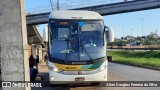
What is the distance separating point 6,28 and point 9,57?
2.13 feet

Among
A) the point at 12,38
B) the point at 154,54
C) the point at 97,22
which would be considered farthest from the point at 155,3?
the point at 12,38

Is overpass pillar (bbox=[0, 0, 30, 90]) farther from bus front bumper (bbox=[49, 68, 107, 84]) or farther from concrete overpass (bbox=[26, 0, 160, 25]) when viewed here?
concrete overpass (bbox=[26, 0, 160, 25])

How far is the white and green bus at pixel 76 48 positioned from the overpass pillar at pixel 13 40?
19.2ft

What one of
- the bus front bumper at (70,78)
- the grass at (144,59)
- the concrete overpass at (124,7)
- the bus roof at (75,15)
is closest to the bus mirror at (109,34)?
the bus roof at (75,15)

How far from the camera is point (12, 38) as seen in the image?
7.73 m

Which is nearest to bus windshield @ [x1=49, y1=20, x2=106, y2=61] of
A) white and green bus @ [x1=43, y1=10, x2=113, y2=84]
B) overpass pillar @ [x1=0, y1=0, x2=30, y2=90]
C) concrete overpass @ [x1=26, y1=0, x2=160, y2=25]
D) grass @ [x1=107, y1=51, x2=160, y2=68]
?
white and green bus @ [x1=43, y1=10, x2=113, y2=84]

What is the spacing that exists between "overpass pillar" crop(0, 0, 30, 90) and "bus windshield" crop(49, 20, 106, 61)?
6111mm

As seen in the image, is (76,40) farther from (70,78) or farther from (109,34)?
(70,78)

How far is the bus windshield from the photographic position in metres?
14.0

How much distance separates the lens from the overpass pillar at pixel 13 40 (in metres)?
7.70

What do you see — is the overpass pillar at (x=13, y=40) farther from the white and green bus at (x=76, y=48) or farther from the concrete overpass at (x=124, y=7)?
the concrete overpass at (x=124, y=7)

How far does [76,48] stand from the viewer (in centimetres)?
1406

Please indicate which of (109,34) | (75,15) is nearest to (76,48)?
(75,15)

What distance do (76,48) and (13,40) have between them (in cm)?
646
